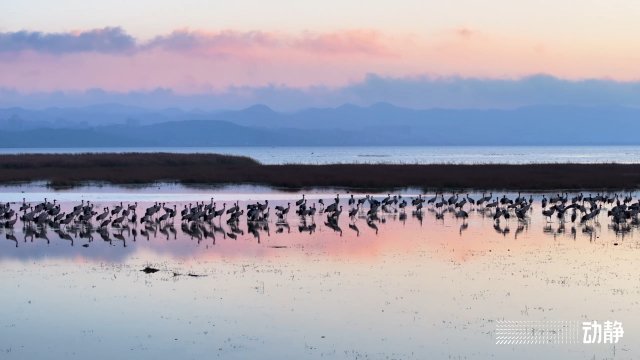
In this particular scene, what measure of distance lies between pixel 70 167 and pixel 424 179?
26.3m

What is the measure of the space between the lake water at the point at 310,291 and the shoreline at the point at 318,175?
64.9 ft

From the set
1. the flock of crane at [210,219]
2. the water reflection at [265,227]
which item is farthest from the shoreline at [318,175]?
the flock of crane at [210,219]

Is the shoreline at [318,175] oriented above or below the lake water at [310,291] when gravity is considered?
above

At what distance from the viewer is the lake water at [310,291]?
1330 centimetres

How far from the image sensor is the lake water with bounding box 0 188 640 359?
43.7 ft

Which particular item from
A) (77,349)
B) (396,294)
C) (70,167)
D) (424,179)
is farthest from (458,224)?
(70,167)

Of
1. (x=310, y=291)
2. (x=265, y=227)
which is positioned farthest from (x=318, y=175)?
(x=310, y=291)

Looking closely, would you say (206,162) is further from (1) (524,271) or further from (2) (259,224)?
(1) (524,271)

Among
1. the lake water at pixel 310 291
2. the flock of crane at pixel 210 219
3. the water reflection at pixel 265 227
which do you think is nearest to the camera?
the lake water at pixel 310 291

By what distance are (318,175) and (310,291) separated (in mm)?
36343

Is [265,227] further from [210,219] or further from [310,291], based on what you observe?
[310,291]

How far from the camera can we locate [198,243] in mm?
24328

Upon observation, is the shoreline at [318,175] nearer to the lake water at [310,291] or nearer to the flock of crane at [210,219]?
the flock of crane at [210,219]

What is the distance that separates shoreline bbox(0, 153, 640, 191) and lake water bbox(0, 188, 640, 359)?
19796mm
